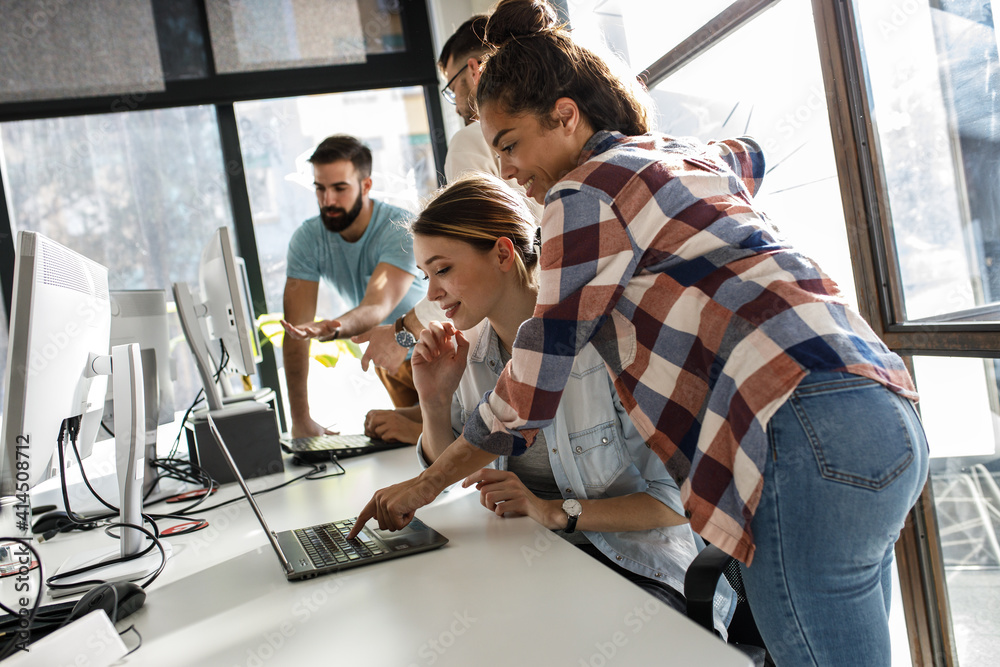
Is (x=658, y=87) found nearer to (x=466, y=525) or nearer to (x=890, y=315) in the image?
(x=890, y=315)

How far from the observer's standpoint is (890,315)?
5.08 feet

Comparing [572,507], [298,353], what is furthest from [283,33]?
[572,507]

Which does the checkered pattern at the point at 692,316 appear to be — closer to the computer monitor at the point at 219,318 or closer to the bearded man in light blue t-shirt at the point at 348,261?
the computer monitor at the point at 219,318

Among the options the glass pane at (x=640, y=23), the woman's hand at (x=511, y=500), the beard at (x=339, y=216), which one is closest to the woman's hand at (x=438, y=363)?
the woman's hand at (x=511, y=500)

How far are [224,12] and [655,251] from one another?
3412 mm

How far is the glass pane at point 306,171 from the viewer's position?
3680 mm

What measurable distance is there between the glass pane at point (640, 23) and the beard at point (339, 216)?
1.08 meters

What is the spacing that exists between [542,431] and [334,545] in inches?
16.5

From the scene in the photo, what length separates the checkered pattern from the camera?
82cm

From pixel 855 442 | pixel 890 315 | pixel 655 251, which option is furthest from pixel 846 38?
pixel 855 442

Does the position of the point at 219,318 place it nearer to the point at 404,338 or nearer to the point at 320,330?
the point at 320,330

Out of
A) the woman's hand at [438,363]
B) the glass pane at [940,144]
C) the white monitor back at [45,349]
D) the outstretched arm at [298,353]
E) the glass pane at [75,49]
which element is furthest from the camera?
the glass pane at [75,49]

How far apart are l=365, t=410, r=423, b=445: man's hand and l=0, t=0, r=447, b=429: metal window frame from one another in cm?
184

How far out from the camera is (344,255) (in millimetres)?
2971
